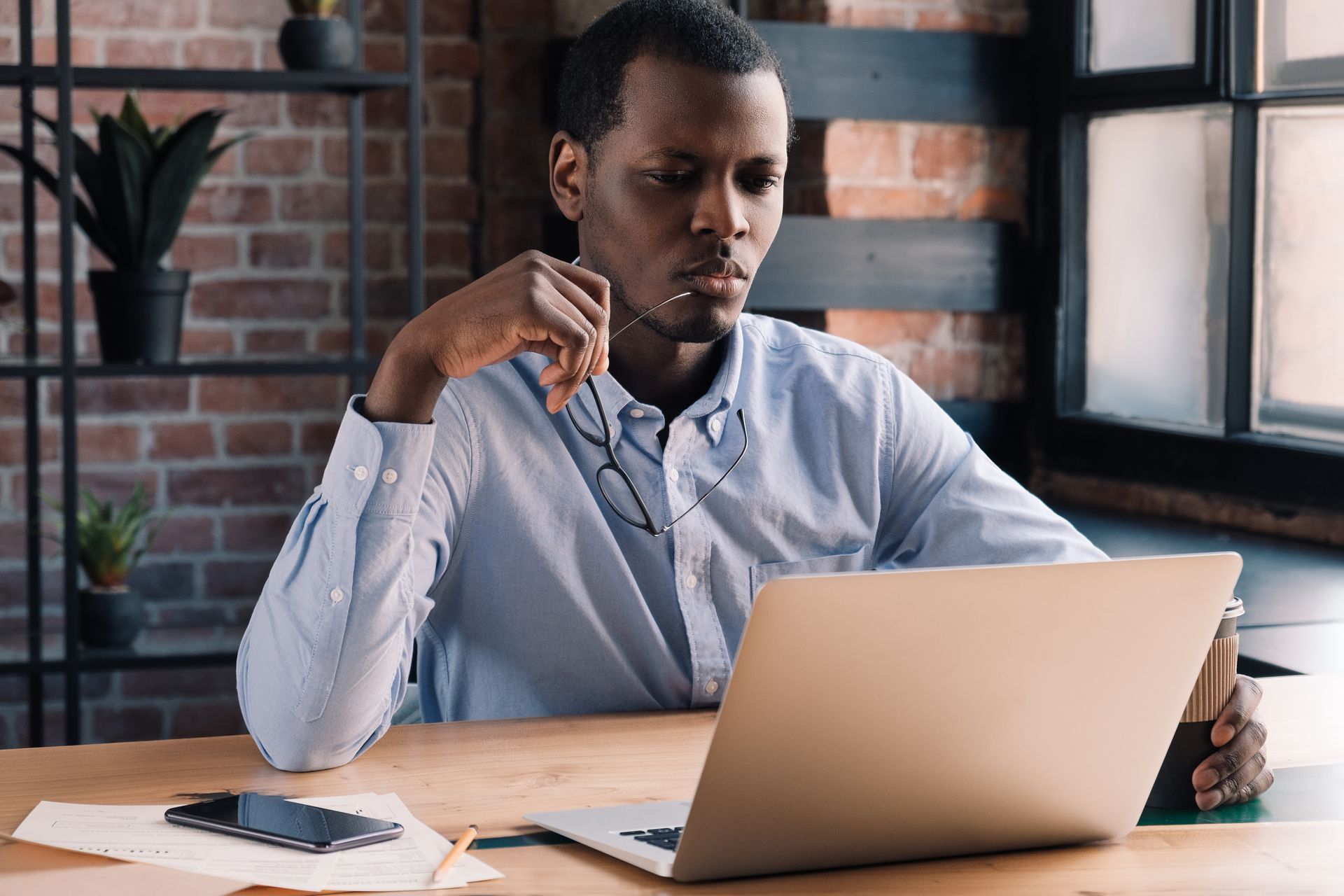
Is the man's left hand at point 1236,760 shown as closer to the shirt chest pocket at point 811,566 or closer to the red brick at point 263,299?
the shirt chest pocket at point 811,566

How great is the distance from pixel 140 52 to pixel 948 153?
1559mm

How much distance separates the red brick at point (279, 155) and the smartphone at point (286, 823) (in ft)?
6.75

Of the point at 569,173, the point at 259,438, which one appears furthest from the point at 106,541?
the point at 569,173

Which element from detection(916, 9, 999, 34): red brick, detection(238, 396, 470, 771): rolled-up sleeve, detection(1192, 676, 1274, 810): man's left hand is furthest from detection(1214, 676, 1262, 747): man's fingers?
detection(916, 9, 999, 34): red brick

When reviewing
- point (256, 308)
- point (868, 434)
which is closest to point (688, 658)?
point (868, 434)

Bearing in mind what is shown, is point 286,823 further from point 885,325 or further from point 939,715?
point 885,325

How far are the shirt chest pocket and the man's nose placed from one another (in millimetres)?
355

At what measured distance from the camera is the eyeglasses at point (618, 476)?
148 centimetres

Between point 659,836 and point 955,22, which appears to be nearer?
point 659,836

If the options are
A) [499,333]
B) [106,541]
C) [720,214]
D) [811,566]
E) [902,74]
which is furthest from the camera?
[902,74]

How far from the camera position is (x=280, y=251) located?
293 cm

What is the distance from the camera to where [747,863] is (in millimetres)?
935

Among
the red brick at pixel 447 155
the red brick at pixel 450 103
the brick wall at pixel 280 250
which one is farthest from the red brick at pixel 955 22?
the red brick at pixel 450 103

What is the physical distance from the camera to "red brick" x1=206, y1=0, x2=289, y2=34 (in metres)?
2.86
